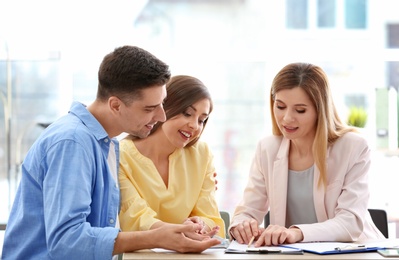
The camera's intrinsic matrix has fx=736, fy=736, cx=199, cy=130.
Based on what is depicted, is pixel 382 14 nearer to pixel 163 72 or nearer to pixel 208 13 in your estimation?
pixel 208 13

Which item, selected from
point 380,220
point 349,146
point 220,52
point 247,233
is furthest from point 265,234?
point 220,52

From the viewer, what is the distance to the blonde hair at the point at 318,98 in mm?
2861

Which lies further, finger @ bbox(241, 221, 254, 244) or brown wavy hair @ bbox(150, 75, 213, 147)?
brown wavy hair @ bbox(150, 75, 213, 147)

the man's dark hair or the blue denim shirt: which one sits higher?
the man's dark hair

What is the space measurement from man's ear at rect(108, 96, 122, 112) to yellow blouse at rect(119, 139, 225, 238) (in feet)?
1.43

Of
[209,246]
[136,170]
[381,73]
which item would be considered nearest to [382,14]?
[381,73]

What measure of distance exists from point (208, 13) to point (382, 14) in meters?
1.19

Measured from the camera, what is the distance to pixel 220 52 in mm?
5043

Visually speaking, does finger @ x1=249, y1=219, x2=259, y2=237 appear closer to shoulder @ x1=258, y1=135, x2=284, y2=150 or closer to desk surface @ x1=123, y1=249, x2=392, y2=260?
desk surface @ x1=123, y1=249, x2=392, y2=260

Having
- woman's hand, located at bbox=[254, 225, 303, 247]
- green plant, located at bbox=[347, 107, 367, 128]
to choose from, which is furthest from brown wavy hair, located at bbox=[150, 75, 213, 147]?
green plant, located at bbox=[347, 107, 367, 128]

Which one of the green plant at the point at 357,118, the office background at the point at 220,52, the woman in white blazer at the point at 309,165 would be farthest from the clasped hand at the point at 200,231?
the office background at the point at 220,52

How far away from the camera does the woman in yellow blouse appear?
2807mm

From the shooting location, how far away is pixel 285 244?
8.10ft

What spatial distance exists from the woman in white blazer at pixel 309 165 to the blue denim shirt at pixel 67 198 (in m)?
0.60
